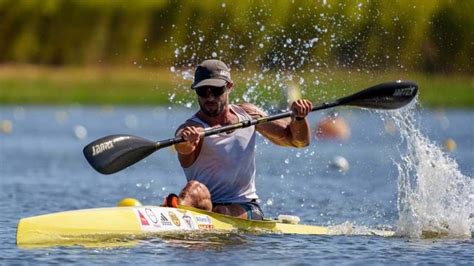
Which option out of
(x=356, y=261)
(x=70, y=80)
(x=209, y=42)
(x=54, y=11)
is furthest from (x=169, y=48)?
(x=356, y=261)

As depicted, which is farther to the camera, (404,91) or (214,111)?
(404,91)

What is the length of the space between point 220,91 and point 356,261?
7.53 ft

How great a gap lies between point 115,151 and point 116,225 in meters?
0.94

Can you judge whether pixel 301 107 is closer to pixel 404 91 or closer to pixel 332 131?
pixel 404 91

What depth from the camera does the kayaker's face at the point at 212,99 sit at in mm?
12625

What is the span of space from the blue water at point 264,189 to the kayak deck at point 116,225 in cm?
15

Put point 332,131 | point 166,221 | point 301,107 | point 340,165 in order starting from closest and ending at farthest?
1. point 166,221
2. point 301,107
3. point 340,165
4. point 332,131

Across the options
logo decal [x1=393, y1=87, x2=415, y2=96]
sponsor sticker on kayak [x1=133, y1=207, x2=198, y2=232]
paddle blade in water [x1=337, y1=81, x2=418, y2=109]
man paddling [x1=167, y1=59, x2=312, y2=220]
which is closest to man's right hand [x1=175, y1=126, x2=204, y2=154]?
man paddling [x1=167, y1=59, x2=312, y2=220]

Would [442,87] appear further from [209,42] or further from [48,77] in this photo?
[48,77]

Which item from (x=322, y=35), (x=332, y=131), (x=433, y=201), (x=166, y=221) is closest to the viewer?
(x=166, y=221)

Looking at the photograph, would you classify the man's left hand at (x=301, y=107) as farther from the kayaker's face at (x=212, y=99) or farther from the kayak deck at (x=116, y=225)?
the kayak deck at (x=116, y=225)

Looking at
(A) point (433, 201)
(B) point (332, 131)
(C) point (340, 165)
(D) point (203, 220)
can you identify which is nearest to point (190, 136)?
(D) point (203, 220)

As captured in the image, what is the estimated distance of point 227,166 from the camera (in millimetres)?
12836

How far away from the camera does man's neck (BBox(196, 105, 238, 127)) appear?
42.1 ft
